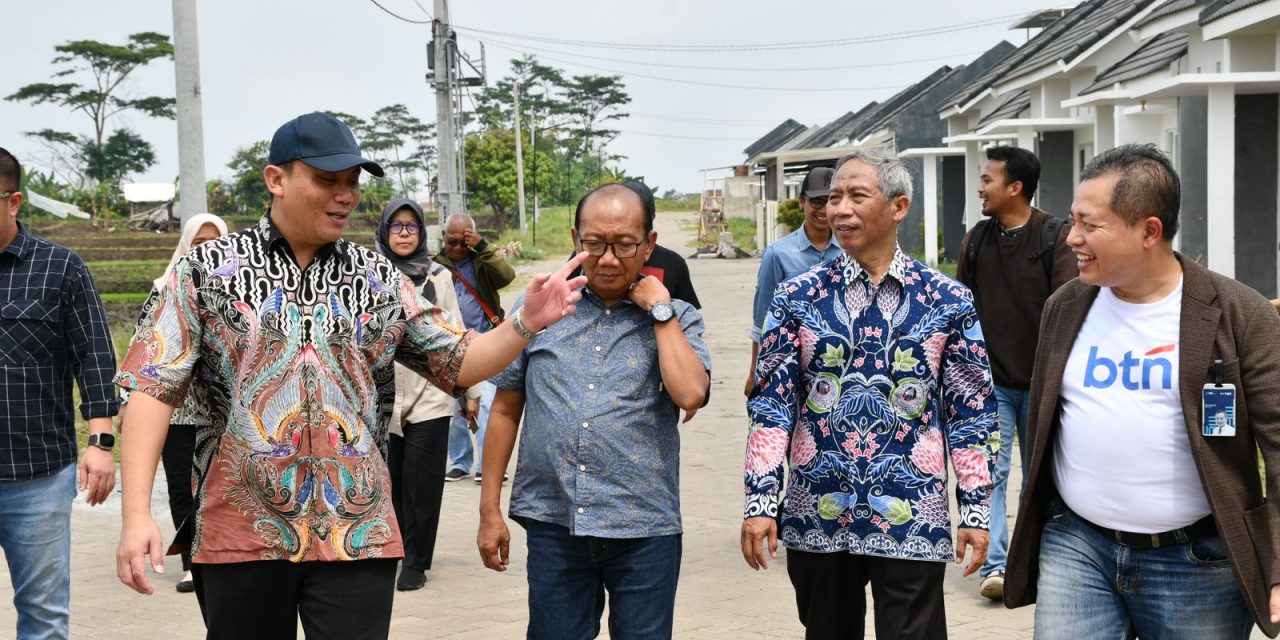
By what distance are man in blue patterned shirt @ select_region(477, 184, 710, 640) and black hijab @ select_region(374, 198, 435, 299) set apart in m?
3.21

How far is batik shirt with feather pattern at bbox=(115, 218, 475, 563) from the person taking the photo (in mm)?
3709

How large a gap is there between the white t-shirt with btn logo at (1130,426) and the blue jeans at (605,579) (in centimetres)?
118

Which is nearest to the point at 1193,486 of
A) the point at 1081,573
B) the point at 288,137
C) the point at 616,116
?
the point at 1081,573

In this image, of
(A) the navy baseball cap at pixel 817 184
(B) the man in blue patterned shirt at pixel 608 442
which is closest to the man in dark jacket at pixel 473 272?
(A) the navy baseball cap at pixel 817 184

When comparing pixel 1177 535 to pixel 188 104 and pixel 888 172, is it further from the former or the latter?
pixel 188 104

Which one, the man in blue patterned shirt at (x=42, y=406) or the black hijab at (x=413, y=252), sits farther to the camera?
the black hijab at (x=413, y=252)

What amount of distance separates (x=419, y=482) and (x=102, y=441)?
252 centimetres

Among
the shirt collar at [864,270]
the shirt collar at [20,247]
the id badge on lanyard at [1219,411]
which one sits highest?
the shirt collar at [20,247]

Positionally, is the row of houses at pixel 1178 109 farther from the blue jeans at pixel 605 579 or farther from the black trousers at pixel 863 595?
the blue jeans at pixel 605 579

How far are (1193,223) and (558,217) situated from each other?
72.2 meters

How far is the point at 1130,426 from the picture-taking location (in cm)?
377

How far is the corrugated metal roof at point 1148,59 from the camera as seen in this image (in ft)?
52.9

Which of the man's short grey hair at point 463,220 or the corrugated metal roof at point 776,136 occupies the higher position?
the corrugated metal roof at point 776,136

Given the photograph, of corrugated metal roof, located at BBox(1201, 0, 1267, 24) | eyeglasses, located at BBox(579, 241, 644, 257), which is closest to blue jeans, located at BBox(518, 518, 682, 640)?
eyeglasses, located at BBox(579, 241, 644, 257)
